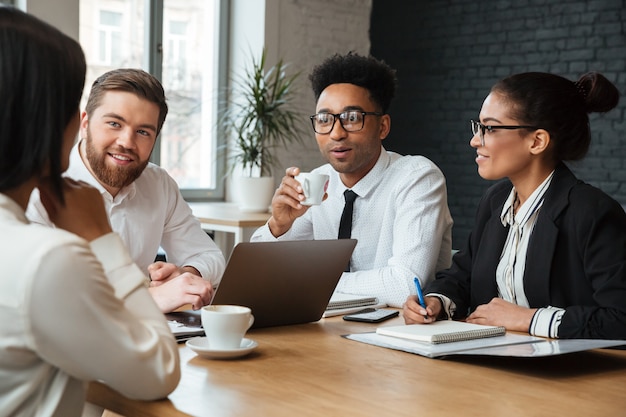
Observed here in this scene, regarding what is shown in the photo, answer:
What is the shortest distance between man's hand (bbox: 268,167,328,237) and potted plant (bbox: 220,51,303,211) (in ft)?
8.27

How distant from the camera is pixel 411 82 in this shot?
641cm

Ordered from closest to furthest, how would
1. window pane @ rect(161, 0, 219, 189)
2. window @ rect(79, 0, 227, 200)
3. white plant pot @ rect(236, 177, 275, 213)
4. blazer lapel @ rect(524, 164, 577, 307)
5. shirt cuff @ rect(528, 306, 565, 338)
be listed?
shirt cuff @ rect(528, 306, 565, 338), blazer lapel @ rect(524, 164, 577, 307), white plant pot @ rect(236, 177, 275, 213), window @ rect(79, 0, 227, 200), window pane @ rect(161, 0, 219, 189)

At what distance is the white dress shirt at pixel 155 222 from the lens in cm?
238

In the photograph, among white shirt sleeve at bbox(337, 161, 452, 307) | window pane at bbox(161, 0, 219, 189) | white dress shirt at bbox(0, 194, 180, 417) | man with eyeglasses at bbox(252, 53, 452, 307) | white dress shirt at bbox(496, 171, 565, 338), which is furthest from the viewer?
window pane at bbox(161, 0, 219, 189)

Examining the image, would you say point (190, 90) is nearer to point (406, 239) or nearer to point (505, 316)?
point (406, 239)

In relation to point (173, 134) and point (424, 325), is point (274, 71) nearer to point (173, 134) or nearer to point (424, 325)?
point (173, 134)

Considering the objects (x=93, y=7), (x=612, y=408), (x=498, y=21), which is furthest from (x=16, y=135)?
(x=498, y=21)

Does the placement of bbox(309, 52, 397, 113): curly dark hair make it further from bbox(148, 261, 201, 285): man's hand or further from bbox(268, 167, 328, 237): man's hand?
bbox(148, 261, 201, 285): man's hand

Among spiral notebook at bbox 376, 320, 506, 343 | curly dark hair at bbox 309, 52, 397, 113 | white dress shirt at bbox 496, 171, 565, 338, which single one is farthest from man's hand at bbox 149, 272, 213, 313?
curly dark hair at bbox 309, 52, 397, 113

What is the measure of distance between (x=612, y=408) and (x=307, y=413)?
45cm

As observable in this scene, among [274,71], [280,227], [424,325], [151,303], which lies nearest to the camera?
[151,303]

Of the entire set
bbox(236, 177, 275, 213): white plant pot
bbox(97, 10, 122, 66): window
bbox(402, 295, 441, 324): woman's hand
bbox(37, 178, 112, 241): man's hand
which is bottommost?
bbox(236, 177, 275, 213): white plant pot

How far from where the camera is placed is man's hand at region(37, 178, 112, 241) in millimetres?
1057

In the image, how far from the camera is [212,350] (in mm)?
1335
